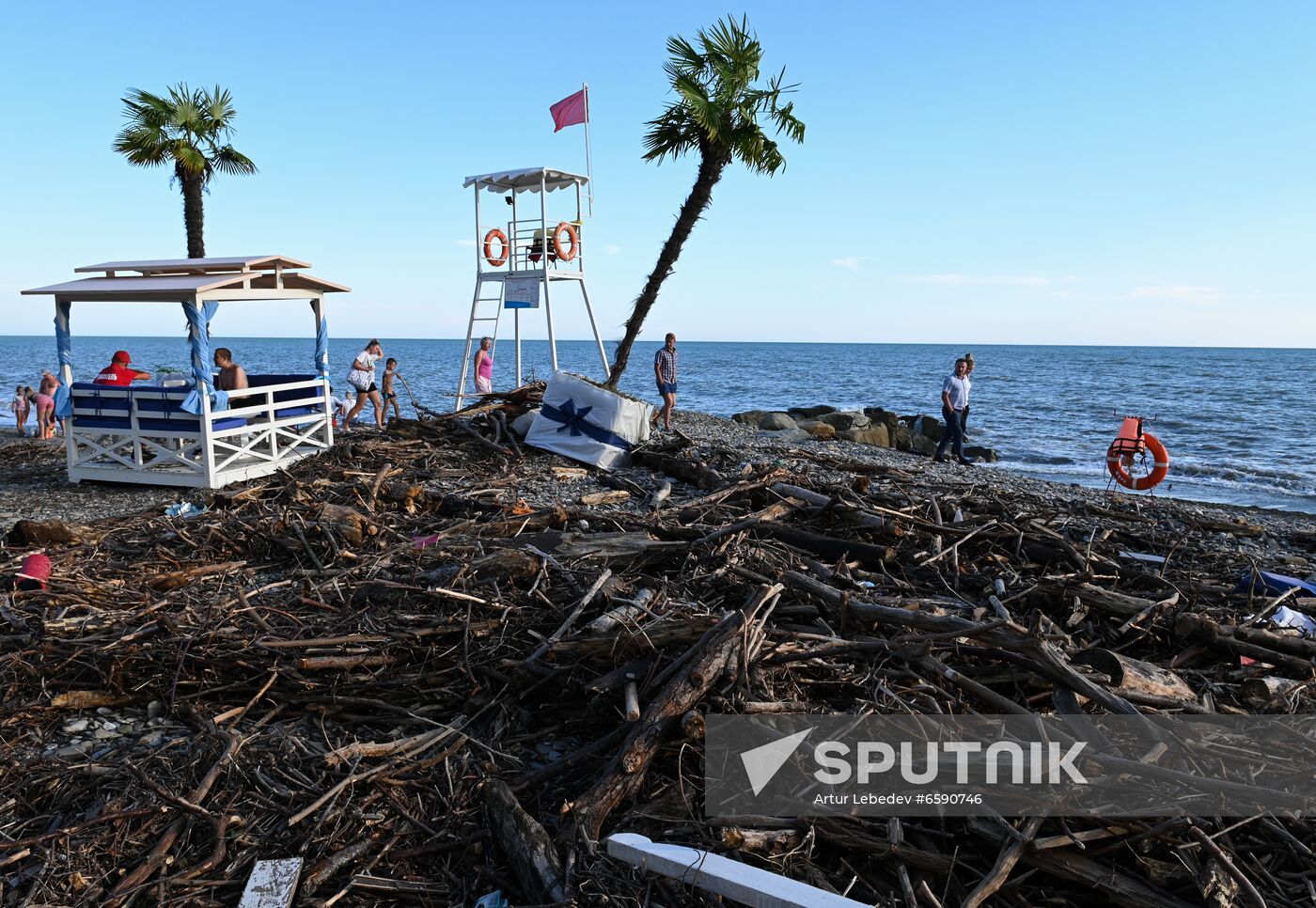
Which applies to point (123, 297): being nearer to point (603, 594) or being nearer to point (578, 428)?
point (578, 428)

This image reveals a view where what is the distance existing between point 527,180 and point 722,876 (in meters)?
16.7

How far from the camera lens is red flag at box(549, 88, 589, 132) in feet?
58.2

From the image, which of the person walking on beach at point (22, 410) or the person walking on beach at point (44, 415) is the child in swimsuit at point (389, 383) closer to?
the person walking on beach at point (44, 415)

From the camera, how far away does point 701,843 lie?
327 centimetres

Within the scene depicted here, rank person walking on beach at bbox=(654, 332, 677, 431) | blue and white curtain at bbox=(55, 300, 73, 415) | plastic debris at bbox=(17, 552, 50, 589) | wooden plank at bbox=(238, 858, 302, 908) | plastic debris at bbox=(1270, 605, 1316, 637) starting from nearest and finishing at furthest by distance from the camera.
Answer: wooden plank at bbox=(238, 858, 302, 908) → plastic debris at bbox=(1270, 605, 1316, 637) → plastic debris at bbox=(17, 552, 50, 589) → blue and white curtain at bbox=(55, 300, 73, 415) → person walking on beach at bbox=(654, 332, 677, 431)

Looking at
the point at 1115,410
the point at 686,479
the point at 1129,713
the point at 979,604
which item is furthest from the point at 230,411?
the point at 1115,410

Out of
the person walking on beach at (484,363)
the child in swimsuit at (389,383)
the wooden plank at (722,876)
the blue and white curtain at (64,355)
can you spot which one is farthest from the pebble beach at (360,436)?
the wooden plank at (722,876)

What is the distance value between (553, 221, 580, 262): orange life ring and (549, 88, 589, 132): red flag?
7.68ft

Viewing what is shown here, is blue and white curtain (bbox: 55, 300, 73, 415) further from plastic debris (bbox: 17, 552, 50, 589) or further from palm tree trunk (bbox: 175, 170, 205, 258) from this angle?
palm tree trunk (bbox: 175, 170, 205, 258)

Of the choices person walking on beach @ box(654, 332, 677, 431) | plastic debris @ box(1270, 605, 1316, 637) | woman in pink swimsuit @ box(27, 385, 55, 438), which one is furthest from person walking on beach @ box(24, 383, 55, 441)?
plastic debris @ box(1270, 605, 1316, 637)

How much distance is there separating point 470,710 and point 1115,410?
3927 centimetres

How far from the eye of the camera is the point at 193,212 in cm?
2052

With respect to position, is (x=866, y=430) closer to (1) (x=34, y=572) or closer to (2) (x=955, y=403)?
(2) (x=955, y=403)

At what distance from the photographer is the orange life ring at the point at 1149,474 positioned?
14.1 meters
